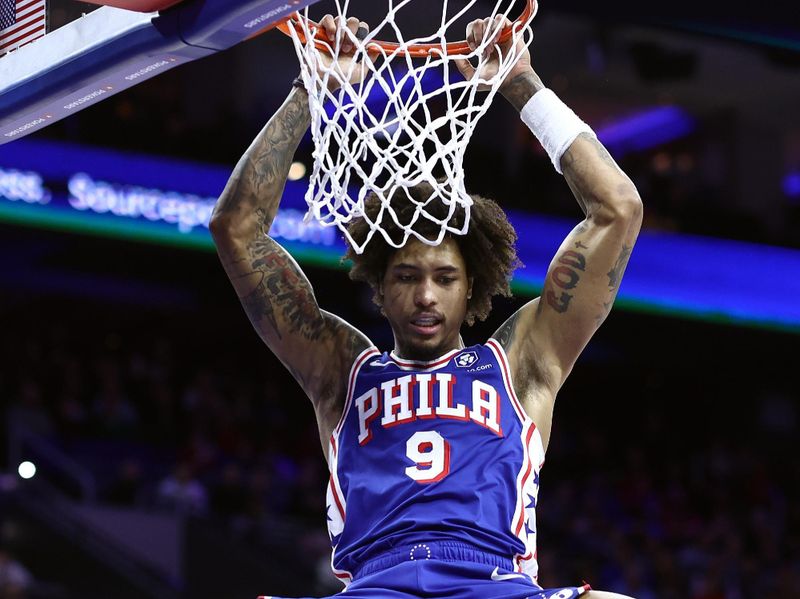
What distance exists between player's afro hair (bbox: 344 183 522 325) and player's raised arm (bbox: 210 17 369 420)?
23 centimetres

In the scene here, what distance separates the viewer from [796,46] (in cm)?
903

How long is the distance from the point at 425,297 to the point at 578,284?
0.44 metres

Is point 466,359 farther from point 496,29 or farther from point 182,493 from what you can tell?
point 182,493

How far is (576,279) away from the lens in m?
Answer: 3.76

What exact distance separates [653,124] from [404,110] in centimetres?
1220

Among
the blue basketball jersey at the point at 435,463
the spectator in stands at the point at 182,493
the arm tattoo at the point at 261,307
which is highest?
the spectator in stands at the point at 182,493

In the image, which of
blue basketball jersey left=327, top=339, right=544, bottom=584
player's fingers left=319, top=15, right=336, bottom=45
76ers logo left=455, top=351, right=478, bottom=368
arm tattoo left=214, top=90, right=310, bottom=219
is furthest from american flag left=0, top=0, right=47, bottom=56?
76ers logo left=455, top=351, right=478, bottom=368

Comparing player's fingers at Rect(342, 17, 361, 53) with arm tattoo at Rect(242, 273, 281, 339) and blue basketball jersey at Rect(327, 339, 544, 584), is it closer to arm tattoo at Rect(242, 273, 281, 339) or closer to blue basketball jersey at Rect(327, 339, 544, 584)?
arm tattoo at Rect(242, 273, 281, 339)

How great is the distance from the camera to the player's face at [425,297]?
373cm

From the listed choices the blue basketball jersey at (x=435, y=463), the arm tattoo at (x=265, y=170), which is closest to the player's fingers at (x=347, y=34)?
the arm tattoo at (x=265, y=170)

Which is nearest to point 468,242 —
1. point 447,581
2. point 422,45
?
point 422,45

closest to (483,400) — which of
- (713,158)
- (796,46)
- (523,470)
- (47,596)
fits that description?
(523,470)

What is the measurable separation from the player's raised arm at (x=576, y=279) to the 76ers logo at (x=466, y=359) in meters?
0.10

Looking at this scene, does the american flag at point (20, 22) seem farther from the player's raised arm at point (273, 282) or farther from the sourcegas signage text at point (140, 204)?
the sourcegas signage text at point (140, 204)
